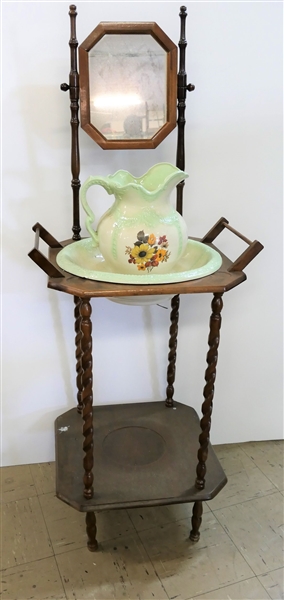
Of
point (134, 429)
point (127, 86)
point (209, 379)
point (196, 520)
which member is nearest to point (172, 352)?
point (134, 429)

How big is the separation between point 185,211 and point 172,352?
0.40 meters

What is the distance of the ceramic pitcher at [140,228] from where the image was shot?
3.26 feet

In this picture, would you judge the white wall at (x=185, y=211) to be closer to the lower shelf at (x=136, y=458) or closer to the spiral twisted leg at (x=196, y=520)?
the lower shelf at (x=136, y=458)

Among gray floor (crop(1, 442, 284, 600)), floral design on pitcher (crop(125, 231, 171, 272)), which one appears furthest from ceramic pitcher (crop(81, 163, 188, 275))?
gray floor (crop(1, 442, 284, 600))

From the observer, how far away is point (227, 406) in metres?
1.61

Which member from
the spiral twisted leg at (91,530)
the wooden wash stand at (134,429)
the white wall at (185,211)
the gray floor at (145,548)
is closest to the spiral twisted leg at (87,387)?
the wooden wash stand at (134,429)

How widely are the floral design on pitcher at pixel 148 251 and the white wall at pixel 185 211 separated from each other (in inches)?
15.5

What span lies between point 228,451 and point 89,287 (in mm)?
932

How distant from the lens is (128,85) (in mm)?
1157

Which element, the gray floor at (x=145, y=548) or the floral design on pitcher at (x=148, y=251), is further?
the gray floor at (x=145, y=548)

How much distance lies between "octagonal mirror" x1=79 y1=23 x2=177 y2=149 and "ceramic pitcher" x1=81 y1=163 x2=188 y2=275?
211mm

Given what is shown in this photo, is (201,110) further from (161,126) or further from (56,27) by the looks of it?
(56,27)

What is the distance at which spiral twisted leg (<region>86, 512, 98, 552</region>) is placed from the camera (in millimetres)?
1205

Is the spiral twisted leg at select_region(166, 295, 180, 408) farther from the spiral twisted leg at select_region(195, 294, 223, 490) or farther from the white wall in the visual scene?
the spiral twisted leg at select_region(195, 294, 223, 490)
